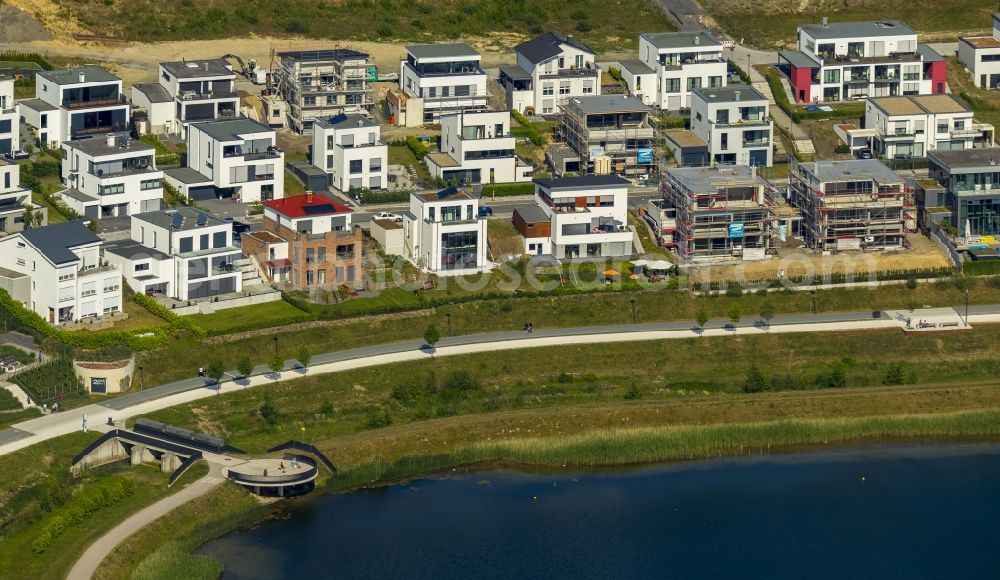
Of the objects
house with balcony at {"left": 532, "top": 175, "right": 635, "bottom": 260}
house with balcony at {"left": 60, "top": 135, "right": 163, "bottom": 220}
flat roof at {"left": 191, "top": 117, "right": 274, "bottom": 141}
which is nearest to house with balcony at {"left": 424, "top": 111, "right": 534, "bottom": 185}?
house with balcony at {"left": 532, "top": 175, "right": 635, "bottom": 260}

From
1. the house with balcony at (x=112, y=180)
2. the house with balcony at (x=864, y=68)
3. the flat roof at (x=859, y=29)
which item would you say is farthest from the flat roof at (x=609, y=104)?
the house with balcony at (x=112, y=180)

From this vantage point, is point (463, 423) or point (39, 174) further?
point (39, 174)

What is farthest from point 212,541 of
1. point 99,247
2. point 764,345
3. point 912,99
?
point 912,99

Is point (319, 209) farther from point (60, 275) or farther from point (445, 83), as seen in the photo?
point (445, 83)

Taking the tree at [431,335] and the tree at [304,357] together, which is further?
the tree at [431,335]

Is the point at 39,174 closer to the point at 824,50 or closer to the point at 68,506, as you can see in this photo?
the point at 68,506

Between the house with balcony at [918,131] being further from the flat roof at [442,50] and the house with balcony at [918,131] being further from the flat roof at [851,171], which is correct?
the flat roof at [442,50]
